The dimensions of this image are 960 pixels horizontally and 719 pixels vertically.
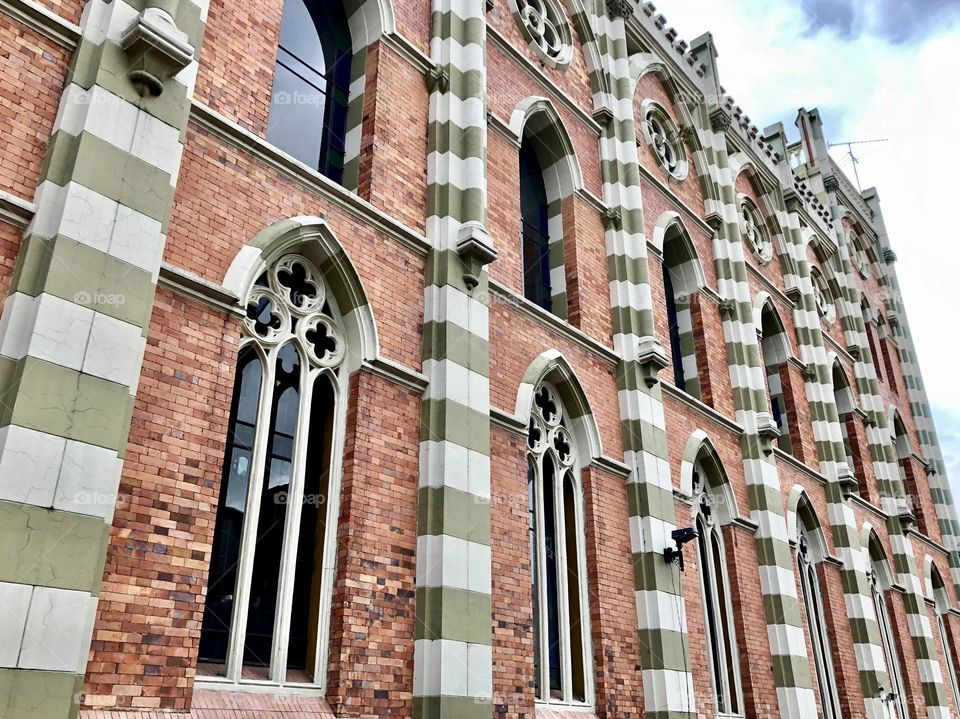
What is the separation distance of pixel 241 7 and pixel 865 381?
21515 mm

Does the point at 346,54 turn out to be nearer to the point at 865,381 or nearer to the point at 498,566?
the point at 498,566

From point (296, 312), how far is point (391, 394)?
1.40m

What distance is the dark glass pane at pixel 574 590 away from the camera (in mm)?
10930

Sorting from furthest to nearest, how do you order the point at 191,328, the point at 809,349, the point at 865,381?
1. the point at 865,381
2. the point at 809,349
3. the point at 191,328

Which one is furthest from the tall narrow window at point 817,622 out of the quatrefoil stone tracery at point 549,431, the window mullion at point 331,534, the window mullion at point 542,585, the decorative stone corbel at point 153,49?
the decorative stone corbel at point 153,49

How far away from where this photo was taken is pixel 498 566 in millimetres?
9797

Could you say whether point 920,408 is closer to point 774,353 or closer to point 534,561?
point 774,353

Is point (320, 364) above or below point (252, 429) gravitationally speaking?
above

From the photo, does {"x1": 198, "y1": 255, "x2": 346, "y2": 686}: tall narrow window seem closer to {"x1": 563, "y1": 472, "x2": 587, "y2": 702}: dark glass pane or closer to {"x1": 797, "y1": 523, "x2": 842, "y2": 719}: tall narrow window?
{"x1": 563, "y1": 472, "x2": 587, "y2": 702}: dark glass pane

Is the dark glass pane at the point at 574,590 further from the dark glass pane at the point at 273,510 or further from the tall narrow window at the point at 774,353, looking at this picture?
the tall narrow window at the point at 774,353

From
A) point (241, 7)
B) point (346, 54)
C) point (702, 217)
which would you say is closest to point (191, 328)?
A: point (241, 7)

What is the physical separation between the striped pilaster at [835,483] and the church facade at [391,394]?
127 millimetres

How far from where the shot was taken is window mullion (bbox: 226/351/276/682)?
734 centimetres

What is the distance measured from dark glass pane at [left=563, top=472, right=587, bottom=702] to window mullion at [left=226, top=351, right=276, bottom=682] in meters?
5.01
